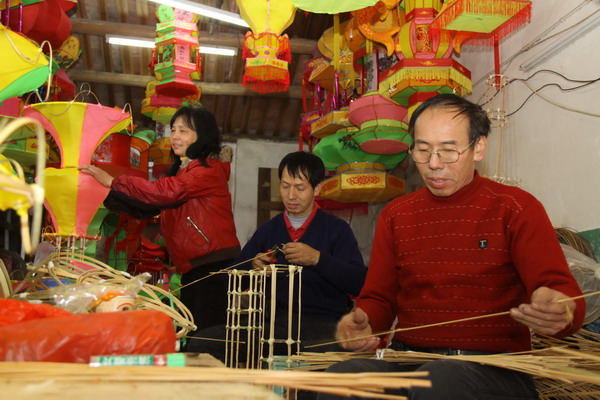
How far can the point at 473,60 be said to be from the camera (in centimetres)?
479

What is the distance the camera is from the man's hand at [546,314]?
3.92ft

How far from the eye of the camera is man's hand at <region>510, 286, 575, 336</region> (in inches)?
47.1

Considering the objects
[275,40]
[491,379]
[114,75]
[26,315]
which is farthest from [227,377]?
[114,75]

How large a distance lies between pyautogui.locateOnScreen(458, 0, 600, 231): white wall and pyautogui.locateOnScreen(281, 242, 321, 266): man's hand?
154cm

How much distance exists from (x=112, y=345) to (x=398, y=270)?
1.08m

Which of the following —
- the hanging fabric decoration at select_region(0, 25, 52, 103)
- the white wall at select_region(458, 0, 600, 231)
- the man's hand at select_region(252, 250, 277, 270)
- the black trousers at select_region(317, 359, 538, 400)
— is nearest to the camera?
the black trousers at select_region(317, 359, 538, 400)

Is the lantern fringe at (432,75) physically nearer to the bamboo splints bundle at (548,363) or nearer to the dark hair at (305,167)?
the dark hair at (305,167)

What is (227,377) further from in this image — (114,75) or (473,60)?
(114,75)

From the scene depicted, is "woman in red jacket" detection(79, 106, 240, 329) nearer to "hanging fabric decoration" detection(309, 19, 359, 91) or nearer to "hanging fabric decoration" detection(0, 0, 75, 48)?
"hanging fabric decoration" detection(0, 0, 75, 48)

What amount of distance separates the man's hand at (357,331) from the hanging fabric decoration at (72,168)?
1.40 m

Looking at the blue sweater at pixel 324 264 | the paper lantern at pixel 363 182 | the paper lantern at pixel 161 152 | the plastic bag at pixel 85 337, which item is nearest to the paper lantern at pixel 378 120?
the paper lantern at pixel 363 182

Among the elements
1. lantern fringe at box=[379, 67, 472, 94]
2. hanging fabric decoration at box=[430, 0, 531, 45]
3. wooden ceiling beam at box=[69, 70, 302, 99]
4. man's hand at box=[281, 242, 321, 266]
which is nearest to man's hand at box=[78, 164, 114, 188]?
man's hand at box=[281, 242, 321, 266]

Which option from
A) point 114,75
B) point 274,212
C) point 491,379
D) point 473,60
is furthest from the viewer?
point 274,212

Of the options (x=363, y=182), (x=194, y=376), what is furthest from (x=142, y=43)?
(x=194, y=376)
